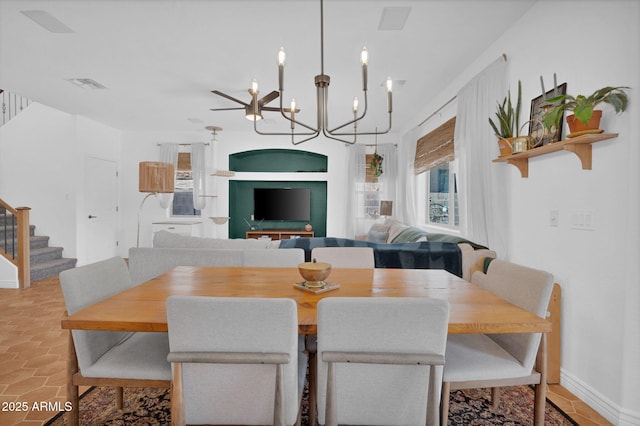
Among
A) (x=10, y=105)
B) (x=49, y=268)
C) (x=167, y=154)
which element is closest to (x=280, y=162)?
(x=167, y=154)

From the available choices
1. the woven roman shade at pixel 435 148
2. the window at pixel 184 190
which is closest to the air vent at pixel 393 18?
the woven roman shade at pixel 435 148

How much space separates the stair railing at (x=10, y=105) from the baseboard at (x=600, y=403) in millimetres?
8155

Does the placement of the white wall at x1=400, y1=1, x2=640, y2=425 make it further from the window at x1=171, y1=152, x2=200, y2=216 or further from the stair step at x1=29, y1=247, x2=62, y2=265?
the stair step at x1=29, y1=247, x2=62, y2=265

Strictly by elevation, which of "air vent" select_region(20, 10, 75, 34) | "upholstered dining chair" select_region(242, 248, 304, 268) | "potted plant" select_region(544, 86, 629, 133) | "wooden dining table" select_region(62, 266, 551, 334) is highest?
"air vent" select_region(20, 10, 75, 34)

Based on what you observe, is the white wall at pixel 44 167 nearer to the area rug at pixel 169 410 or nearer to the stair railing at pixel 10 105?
the stair railing at pixel 10 105

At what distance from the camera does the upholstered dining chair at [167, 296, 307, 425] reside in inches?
42.8

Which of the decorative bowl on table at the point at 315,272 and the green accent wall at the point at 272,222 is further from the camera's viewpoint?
the green accent wall at the point at 272,222

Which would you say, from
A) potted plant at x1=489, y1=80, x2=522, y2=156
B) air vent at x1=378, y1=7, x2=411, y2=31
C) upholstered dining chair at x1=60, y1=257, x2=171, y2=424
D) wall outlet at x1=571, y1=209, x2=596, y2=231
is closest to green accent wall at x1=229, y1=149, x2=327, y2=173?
air vent at x1=378, y1=7, x2=411, y2=31

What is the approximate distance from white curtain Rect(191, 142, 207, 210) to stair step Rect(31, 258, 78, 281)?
7.31 feet

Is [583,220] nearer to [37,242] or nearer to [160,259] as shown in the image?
[160,259]

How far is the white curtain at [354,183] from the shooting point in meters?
6.76

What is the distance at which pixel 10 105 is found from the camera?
595cm

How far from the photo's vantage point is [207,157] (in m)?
6.82

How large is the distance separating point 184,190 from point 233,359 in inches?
258
